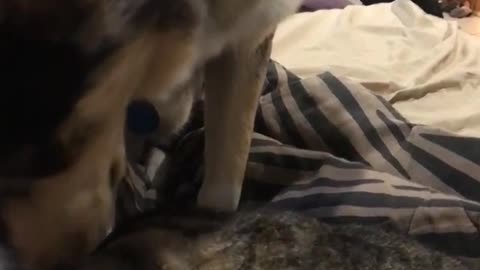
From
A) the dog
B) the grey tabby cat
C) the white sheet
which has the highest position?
the dog

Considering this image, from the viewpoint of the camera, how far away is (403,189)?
1.07 metres

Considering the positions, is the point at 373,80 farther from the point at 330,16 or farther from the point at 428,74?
the point at 330,16

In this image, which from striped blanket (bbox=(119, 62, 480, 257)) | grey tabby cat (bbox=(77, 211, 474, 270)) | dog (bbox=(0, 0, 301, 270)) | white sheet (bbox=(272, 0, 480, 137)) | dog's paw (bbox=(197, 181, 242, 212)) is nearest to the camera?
dog (bbox=(0, 0, 301, 270))

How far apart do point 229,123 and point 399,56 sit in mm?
564

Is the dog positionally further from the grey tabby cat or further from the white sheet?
the white sheet

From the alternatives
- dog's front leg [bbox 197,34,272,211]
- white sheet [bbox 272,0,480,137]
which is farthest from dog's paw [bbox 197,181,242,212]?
white sheet [bbox 272,0,480,137]

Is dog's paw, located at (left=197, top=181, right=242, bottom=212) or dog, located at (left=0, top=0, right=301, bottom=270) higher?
dog, located at (left=0, top=0, right=301, bottom=270)

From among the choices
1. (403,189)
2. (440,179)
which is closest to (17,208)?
(403,189)

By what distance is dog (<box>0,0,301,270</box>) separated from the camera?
2.30 feet

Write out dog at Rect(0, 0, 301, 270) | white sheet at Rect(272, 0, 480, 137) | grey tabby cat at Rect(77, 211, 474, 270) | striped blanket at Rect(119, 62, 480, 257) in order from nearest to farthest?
dog at Rect(0, 0, 301, 270) → grey tabby cat at Rect(77, 211, 474, 270) → striped blanket at Rect(119, 62, 480, 257) → white sheet at Rect(272, 0, 480, 137)

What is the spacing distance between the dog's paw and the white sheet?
373mm

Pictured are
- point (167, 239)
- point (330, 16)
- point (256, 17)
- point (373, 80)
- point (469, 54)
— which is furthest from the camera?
point (330, 16)

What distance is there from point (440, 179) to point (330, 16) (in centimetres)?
65

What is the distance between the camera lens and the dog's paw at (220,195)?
1124 mm
